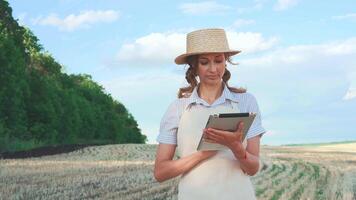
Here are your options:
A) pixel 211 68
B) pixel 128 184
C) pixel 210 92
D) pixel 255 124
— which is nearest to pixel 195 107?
pixel 210 92

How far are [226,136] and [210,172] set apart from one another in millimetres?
327

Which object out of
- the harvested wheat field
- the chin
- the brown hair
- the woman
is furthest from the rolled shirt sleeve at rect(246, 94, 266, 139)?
the harvested wheat field

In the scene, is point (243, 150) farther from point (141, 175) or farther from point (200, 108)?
point (141, 175)

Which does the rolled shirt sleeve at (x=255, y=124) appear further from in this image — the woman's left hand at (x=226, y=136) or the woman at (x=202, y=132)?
the woman's left hand at (x=226, y=136)

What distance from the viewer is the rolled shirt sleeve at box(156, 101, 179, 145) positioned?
3775 mm

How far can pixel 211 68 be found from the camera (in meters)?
3.74

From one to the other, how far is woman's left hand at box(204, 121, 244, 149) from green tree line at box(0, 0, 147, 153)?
3313 centimetres

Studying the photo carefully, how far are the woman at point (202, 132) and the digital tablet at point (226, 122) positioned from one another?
0.09 meters

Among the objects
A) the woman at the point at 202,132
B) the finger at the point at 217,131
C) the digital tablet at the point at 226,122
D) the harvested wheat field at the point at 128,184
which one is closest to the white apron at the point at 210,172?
the woman at the point at 202,132

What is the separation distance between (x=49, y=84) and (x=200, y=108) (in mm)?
49583

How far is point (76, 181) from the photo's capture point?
14086 millimetres

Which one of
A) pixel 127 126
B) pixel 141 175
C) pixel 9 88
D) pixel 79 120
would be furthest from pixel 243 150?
pixel 127 126

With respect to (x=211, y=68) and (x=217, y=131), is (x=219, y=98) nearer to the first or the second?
(x=211, y=68)

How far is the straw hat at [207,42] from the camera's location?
373cm
